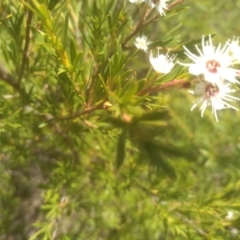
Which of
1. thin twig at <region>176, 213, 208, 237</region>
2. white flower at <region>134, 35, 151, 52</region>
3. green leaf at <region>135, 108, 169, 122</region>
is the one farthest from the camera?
thin twig at <region>176, 213, 208, 237</region>

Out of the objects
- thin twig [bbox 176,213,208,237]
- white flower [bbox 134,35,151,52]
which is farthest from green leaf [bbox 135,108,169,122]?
thin twig [bbox 176,213,208,237]

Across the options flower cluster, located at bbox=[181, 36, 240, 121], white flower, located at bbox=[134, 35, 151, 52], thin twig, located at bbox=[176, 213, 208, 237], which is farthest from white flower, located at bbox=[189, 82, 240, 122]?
thin twig, located at bbox=[176, 213, 208, 237]

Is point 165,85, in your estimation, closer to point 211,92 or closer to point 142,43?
point 211,92

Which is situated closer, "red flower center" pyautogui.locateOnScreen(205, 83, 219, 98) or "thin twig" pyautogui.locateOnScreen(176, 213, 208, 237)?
"red flower center" pyautogui.locateOnScreen(205, 83, 219, 98)

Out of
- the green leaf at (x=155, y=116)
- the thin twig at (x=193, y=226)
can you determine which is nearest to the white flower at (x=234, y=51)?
the green leaf at (x=155, y=116)

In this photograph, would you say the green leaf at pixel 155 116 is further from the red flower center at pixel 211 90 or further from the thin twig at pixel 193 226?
the thin twig at pixel 193 226

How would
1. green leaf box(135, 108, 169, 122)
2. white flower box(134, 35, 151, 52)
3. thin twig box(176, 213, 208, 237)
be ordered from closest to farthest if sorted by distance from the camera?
green leaf box(135, 108, 169, 122), white flower box(134, 35, 151, 52), thin twig box(176, 213, 208, 237)

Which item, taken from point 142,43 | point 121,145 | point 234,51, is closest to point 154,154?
point 121,145

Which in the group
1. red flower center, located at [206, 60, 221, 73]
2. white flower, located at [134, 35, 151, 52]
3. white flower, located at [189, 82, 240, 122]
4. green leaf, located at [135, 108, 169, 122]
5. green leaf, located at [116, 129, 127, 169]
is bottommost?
green leaf, located at [116, 129, 127, 169]

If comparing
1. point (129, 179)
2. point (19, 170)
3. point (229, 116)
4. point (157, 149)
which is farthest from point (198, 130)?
point (157, 149)

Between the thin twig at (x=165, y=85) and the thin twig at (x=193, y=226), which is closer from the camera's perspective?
the thin twig at (x=165, y=85)

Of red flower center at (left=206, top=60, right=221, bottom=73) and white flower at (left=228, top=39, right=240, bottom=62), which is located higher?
white flower at (left=228, top=39, right=240, bottom=62)

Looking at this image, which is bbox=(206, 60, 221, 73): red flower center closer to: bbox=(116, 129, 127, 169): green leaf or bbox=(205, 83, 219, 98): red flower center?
bbox=(205, 83, 219, 98): red flower center
